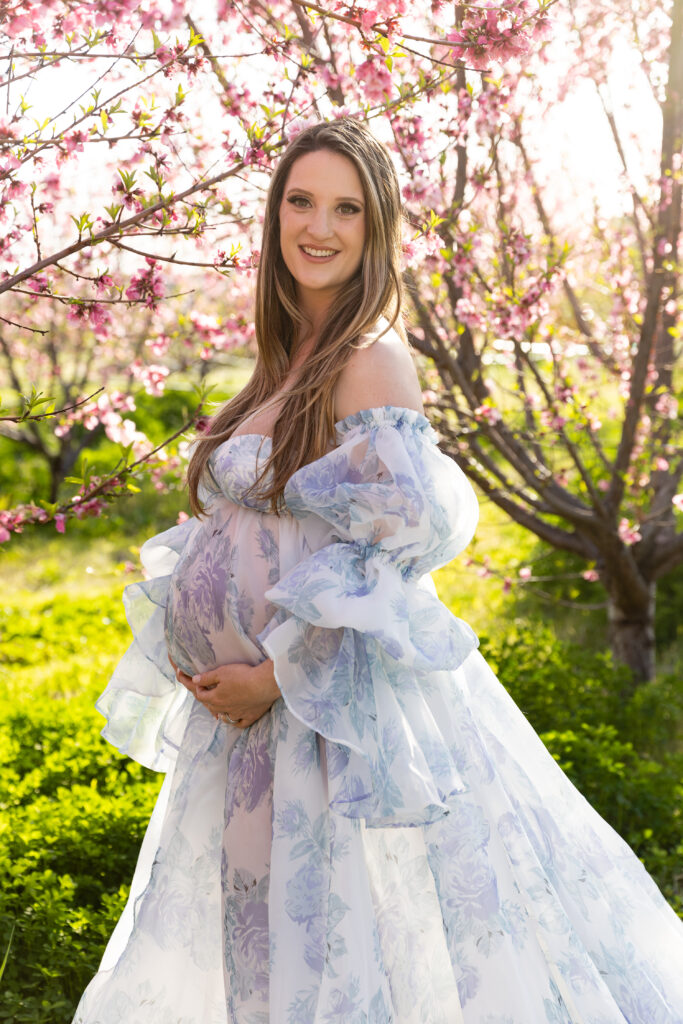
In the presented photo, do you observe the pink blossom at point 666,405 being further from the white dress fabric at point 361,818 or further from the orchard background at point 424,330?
the white dress fabric at point 361,818

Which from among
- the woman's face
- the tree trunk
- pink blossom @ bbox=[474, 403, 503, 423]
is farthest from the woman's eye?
the tree trunk

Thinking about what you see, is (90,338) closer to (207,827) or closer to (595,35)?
(595,35)

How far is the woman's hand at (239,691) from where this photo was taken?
191 cm

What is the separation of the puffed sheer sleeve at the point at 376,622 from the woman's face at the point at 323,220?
0.40 metres

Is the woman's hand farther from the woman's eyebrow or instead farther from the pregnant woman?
the woman's eyebrow

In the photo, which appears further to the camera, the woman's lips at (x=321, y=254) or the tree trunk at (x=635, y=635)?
the tree trunk at (x=635, y=635)

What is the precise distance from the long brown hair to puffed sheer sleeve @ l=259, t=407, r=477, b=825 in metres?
0.07

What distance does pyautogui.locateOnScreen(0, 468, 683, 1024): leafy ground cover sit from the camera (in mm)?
2783

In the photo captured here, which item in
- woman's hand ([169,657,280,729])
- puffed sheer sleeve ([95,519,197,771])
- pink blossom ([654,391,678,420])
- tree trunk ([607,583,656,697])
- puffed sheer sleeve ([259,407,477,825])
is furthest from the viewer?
pink blossom ([654,391,678,420])

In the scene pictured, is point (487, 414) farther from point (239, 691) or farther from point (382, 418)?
point (239, 691)

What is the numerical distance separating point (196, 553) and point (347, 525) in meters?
0.39

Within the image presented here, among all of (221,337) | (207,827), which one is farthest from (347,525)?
(221,337)

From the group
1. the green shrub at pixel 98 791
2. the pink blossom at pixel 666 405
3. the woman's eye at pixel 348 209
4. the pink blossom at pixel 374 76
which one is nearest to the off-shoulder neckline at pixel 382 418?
the woman's eye at pixel 348 209

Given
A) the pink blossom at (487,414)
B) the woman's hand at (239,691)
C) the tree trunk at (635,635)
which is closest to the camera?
the woman's hand at (239,691)
